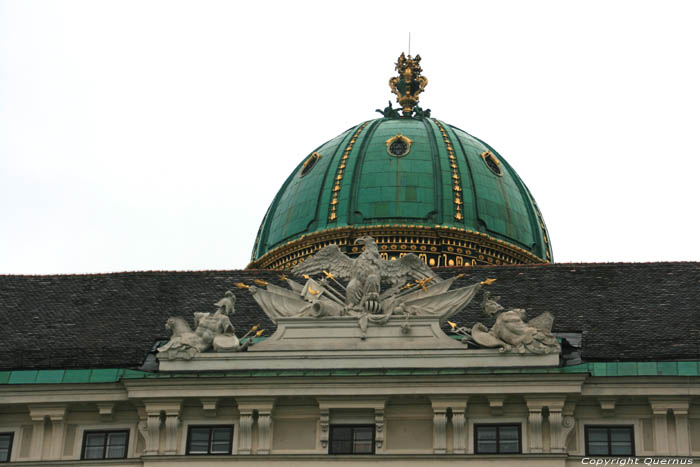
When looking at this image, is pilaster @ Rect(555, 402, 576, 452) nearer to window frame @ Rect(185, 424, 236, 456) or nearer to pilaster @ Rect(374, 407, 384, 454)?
pilaster @ Rect(374, 407, 384, 454)

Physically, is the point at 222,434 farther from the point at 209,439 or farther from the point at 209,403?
the point at 209,403

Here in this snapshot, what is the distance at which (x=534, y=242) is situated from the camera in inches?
2473

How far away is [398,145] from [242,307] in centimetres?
1794

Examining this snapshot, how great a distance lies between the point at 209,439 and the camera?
132 ft

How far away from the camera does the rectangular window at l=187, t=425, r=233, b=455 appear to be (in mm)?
40281

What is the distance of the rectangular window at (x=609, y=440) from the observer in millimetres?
39562

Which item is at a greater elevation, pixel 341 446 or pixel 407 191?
pixel 407 191

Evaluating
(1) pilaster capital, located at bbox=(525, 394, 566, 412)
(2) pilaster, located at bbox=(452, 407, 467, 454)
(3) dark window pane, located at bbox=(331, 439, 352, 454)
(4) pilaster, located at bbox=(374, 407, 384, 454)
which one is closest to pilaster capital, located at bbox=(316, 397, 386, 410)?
(4) pilaster, located at bbox=(374, 407, 384, 454)

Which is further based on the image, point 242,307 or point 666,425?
point 242,307

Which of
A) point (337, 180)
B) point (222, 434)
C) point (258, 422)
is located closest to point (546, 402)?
point (258, 422)

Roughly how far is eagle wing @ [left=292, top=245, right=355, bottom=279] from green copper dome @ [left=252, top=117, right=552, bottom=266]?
1635 centimetres

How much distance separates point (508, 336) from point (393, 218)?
794 inches

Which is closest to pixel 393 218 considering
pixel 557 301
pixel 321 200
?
pixel 321 200

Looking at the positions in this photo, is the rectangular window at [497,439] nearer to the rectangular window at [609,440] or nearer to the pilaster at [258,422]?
the rectangular window at [609,440]
